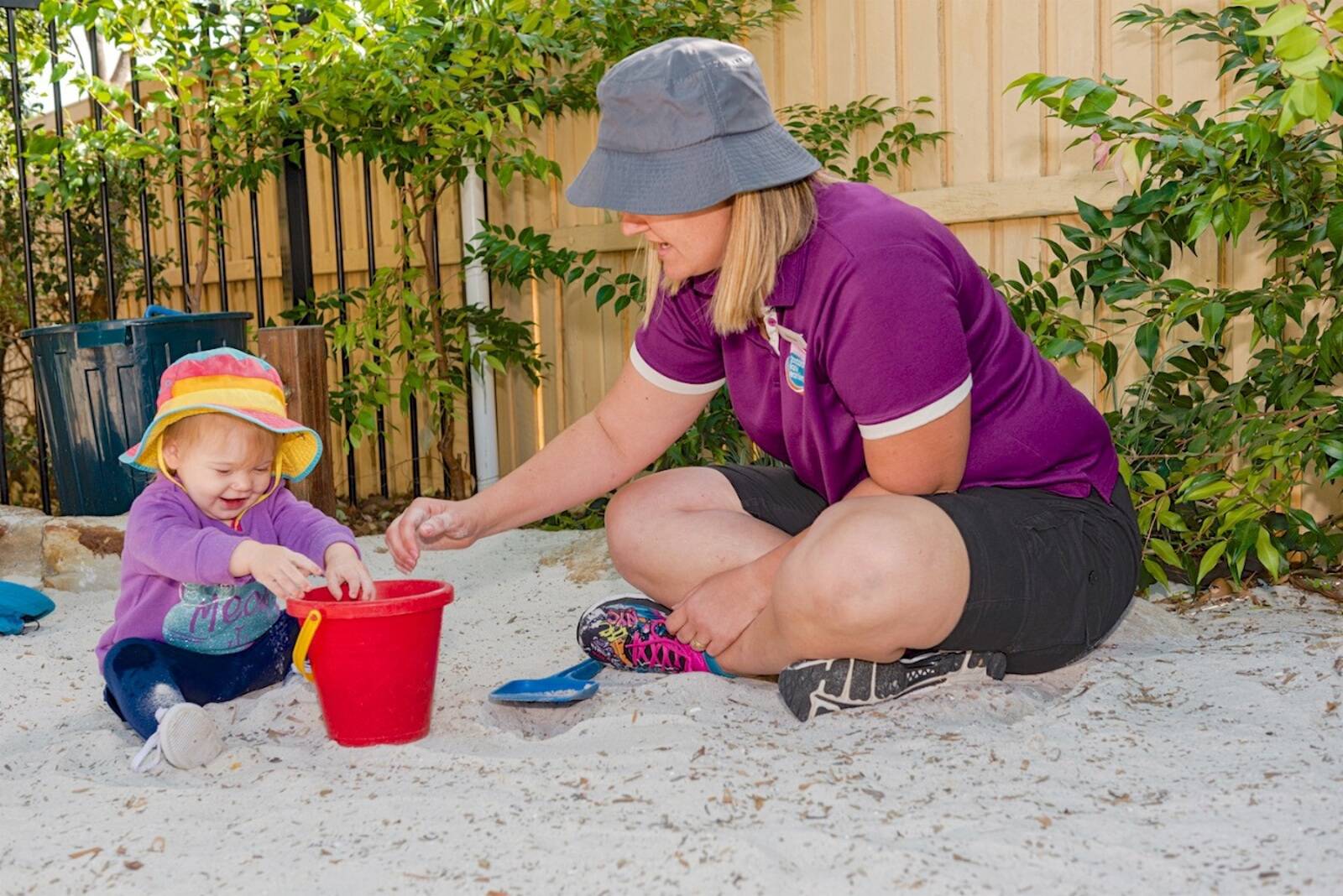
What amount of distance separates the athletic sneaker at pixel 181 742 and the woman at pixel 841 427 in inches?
16.0

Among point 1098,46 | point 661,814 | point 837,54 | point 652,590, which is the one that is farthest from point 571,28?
point 661,814

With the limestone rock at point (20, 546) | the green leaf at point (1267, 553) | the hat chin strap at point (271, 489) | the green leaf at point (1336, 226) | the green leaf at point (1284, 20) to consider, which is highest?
the green leaf at point (1284, 20)

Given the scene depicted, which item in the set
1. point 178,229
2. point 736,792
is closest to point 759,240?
point 736,792

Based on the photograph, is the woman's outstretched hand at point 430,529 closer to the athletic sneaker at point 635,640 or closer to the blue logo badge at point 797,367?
the athletic sneaker at point 635,640

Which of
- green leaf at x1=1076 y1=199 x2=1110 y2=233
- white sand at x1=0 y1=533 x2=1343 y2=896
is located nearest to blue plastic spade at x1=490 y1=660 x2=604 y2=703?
white sand at x1=0 y1=533 x2=1343 y2=896

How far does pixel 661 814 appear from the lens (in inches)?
60.7

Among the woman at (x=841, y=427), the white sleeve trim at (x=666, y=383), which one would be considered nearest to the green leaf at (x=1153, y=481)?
the woman at (x=841, y=427)

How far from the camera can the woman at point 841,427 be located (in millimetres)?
1774

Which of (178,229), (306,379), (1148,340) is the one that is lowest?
(306,379)

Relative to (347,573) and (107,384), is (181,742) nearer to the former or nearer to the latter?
(347,573)

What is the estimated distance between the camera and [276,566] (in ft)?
6.34

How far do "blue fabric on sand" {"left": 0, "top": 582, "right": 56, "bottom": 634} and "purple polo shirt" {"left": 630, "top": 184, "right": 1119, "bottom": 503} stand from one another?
1657 millimetres

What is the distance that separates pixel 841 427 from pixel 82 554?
97.1 inches

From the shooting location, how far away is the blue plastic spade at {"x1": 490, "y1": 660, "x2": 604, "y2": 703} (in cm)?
209
